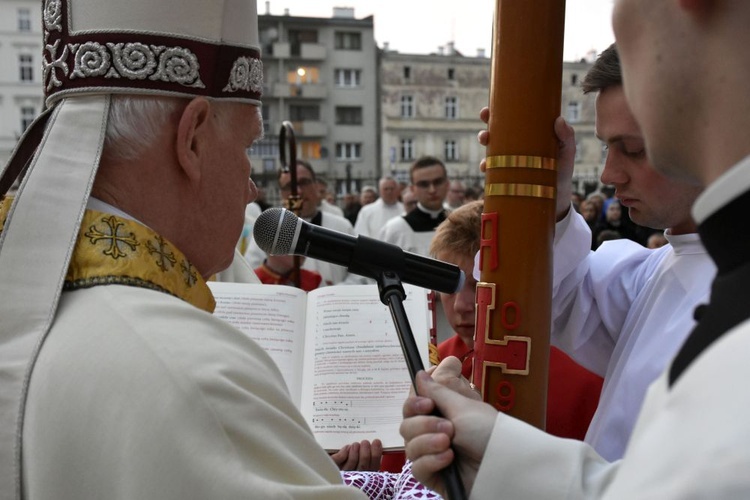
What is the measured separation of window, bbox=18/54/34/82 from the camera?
153 ft

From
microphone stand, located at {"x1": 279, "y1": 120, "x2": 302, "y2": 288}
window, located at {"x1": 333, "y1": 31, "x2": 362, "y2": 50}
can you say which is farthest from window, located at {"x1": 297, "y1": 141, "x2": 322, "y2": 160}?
microphone stand, located at {"x1": 279, "y1": 120, "x2": 302, "y2": 288}

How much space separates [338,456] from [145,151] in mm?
1258

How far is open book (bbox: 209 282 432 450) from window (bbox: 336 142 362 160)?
1812 inches

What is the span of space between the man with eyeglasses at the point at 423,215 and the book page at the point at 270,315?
4802 mm

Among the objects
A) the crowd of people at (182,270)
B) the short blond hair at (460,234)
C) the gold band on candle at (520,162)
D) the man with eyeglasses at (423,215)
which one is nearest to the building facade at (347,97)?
the man with eyeglasses at (423,215)

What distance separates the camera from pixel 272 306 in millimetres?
2777

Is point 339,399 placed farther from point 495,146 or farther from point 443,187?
point 443,187

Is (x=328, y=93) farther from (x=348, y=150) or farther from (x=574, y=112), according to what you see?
(x=574, y=112)

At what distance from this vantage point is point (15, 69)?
152ft

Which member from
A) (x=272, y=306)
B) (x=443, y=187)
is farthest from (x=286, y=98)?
(x=272, y=306)

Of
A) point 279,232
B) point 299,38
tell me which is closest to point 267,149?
point 299,38

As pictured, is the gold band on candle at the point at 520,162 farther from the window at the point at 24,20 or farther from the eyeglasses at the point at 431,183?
the window at the point at 24,20

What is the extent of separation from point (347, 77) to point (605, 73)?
156 feet

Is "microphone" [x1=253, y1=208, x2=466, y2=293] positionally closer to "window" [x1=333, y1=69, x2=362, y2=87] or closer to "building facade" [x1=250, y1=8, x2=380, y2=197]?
"building facade" [x1=250, y1=8, x2=380, y2=197]
